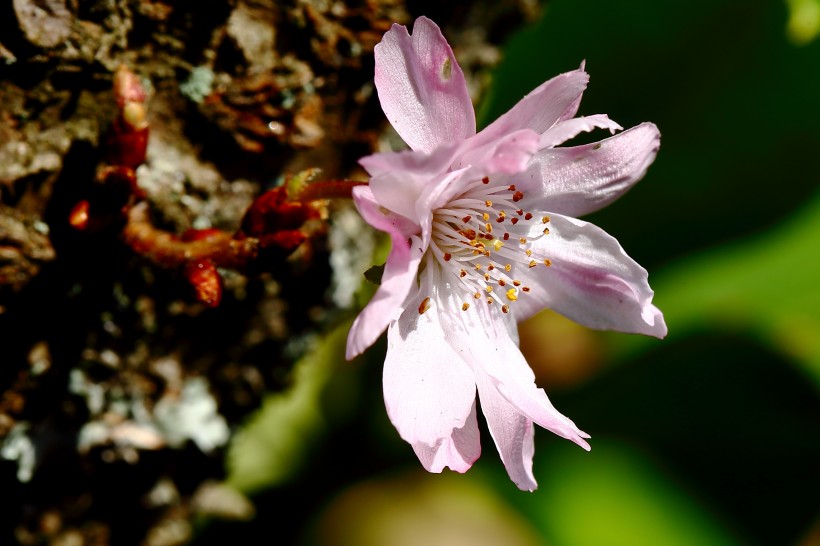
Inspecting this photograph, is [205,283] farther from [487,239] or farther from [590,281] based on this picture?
[590,281]

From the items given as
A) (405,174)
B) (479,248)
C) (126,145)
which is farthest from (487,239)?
(126,145)

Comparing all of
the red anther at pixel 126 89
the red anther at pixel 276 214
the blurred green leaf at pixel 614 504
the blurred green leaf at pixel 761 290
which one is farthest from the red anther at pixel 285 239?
the blurred green leaf at pixel 761 290

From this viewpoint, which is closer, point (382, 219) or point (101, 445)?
point (382, 219)

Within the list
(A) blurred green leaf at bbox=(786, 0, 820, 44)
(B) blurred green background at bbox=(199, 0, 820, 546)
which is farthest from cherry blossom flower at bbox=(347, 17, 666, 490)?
(A) blurred green leaf at bbox=(786, 0, 820, 44)

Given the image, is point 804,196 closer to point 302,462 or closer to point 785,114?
point 785,114

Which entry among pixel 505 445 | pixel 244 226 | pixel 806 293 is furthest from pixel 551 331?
pixel 244 226
